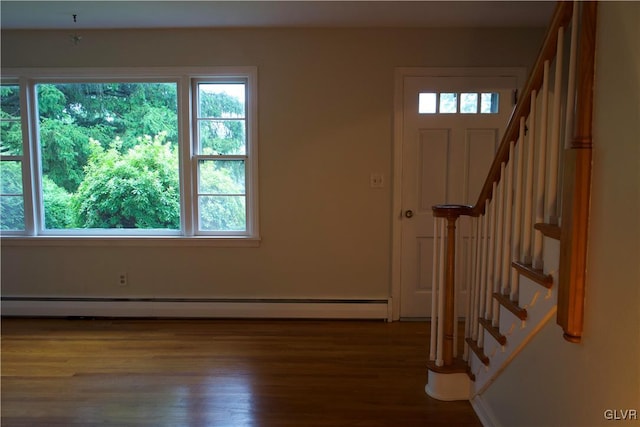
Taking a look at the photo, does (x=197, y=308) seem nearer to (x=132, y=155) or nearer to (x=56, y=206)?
(x=132, y=155)

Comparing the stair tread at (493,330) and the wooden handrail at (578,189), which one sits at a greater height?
the wooden handrail at (578,189)

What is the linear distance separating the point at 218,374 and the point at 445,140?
7.76 ft

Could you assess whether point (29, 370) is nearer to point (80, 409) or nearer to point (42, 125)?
point (80, 409)

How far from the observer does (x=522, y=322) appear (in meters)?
1.62

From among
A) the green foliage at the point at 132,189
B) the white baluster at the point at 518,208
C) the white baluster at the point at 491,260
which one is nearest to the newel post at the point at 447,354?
the white baluster at the point at 491,260

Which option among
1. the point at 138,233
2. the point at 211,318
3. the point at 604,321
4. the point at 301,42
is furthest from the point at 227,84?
the point at 604,321

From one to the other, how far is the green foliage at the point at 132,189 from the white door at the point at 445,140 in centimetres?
193

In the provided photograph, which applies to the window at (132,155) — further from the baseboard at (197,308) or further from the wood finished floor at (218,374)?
the wood finished floor at (218,374)

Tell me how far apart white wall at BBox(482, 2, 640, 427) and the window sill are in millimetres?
2531

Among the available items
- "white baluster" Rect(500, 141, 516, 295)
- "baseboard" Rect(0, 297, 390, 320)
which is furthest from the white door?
"white baluster" Rect(500, 141, 516, 295)

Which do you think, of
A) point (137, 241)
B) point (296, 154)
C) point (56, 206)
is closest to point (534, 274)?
point (296, 154)

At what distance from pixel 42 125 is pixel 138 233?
1.19 metres

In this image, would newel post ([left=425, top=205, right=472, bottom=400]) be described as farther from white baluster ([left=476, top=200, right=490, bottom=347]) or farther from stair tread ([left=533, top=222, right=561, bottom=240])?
stair tread ([left=533, top=222, right=561, bottom=240])

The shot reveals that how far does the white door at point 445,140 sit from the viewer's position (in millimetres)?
3248
